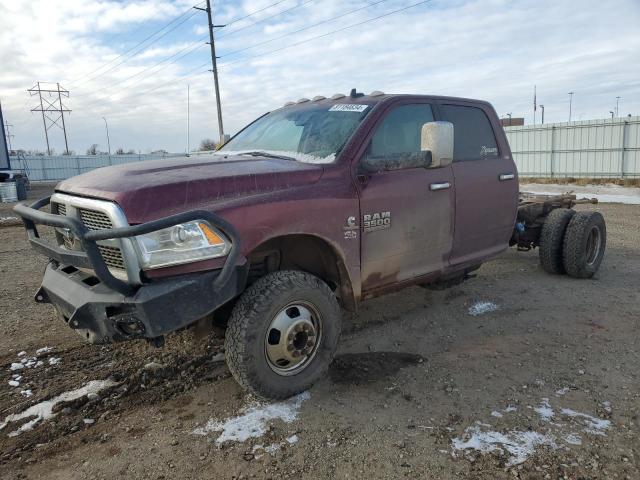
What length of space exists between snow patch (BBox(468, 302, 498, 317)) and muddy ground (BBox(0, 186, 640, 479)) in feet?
0.07

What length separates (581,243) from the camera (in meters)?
5.84

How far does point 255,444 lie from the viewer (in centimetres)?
269

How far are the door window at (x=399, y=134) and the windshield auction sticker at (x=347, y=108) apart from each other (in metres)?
0.21

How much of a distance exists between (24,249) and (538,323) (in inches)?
324

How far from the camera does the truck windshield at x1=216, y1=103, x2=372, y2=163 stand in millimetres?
3652

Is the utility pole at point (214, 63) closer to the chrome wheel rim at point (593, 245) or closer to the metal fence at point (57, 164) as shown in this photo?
the metal fence at point (57, 164)

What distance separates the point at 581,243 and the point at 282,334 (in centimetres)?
438

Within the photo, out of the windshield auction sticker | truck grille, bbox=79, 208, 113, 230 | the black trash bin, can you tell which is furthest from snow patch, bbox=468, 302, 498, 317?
the black trash bin

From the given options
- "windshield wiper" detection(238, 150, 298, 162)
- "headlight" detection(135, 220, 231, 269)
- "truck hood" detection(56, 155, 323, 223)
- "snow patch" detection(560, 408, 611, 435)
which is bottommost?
"snow patch" detection(560, 408, 611, 435)

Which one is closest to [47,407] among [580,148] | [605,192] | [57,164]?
[605,192]

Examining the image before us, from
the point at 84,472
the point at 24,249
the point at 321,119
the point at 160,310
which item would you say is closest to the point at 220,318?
the point at 160,310

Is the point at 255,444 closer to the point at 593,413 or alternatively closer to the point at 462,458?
the point at 462,458

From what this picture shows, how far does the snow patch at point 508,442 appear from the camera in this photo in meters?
2.59

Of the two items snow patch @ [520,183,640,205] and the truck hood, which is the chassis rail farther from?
snow patch @ [520,183,640,205]
